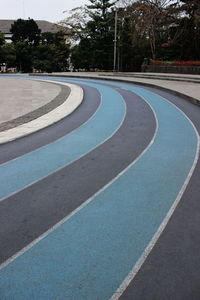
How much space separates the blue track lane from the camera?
6234mm

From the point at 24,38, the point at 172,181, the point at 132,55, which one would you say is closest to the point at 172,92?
the point at 172,181

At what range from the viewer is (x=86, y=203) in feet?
17.2

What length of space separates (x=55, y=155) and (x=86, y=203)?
9.10 feet

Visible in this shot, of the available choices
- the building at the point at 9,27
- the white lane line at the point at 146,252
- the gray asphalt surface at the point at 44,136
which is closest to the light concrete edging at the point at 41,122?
the gray asphalt surface at the point at 44,136

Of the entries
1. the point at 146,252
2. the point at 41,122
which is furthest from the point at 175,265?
the point at 41,122

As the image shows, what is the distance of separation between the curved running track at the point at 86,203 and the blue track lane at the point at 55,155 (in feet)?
0.07

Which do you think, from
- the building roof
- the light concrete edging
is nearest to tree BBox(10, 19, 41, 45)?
the building roof

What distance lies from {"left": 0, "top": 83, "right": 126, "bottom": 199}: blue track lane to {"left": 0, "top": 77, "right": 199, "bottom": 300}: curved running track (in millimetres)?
22

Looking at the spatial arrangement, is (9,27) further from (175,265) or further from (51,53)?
(175,265)

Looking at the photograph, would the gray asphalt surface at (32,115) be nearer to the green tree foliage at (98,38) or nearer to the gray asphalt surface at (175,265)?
the gray asphalt surface at (175,265)

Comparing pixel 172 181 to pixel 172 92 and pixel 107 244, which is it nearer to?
pixel 107 244

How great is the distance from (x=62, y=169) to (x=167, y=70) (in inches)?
1115

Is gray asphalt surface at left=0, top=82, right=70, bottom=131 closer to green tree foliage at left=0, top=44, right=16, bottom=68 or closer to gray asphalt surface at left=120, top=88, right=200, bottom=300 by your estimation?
gray asphalt surface at left=120, top=88, right=200, bottom=300

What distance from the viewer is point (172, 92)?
19.0 meters
